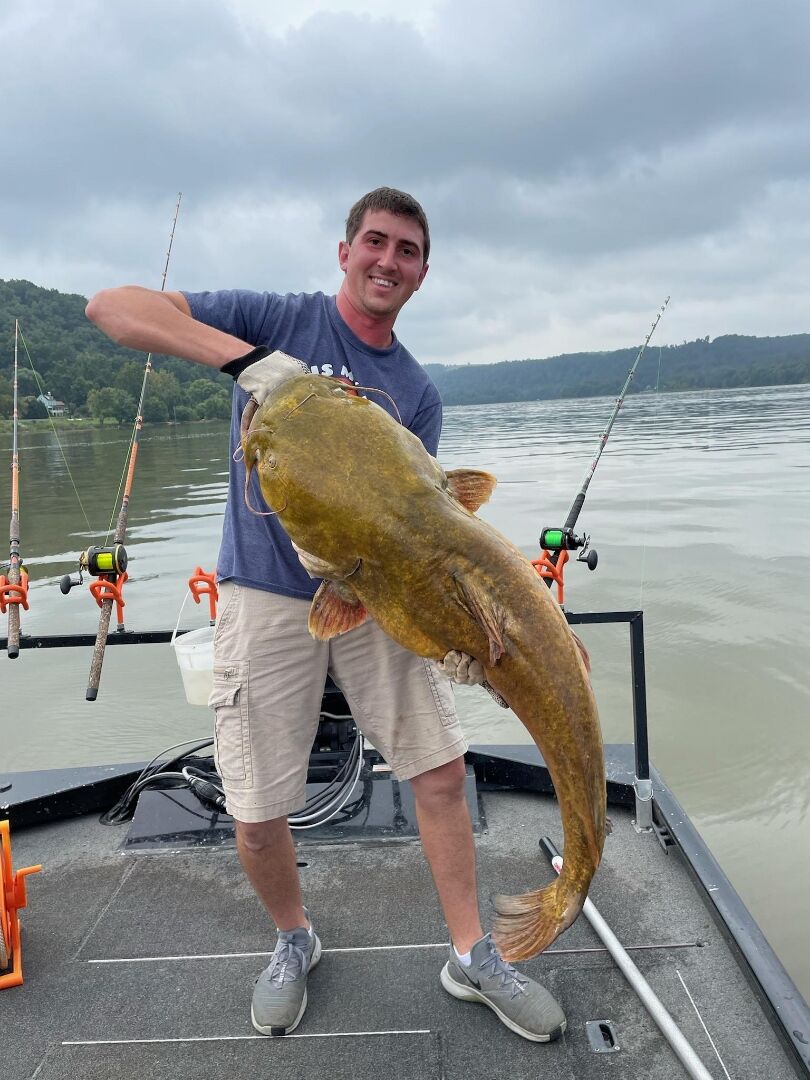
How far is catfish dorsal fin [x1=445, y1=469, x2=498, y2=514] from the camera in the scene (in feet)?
6.39

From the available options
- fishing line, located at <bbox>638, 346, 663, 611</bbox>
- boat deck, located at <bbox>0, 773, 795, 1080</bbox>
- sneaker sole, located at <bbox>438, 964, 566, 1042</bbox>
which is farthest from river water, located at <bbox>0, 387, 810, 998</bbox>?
sneaker sole, located at <bbox>438, 964, 566, 1042</bbox>

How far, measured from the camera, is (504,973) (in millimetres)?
2383

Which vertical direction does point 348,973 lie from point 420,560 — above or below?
below

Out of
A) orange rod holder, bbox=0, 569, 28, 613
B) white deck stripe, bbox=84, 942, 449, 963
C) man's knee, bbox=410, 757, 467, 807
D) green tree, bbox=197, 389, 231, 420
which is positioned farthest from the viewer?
green tree, bbox=197, 389, 231, 420

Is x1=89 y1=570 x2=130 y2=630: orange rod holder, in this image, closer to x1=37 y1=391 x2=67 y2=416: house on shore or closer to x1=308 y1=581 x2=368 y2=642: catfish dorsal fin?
x1=308 y1=581 x2=368 y2=642: catfish dorsal fin

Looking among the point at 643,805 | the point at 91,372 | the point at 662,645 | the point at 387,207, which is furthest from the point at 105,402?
the point at 643,805

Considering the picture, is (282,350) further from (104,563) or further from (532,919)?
(532,919)

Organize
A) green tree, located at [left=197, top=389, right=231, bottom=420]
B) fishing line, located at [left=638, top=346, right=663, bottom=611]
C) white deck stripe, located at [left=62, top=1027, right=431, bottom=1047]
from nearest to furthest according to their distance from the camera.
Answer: white deck stripe, located at [left=62, top=1027, right=431, bottom=1047] → fishing line, located at [left=638, top=346, right=663, bottom=611] → green tree, located at [left=197, top=389, right=231, bottom=420]

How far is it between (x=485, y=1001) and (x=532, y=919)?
22.5 inches

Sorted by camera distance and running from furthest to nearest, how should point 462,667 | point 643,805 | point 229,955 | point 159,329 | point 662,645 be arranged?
point 662,645 → point 643,805 → point 229,955 → point 159,329 → point 462,667

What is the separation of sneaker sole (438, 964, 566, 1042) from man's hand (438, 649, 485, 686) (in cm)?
121

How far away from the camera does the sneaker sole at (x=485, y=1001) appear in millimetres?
2277

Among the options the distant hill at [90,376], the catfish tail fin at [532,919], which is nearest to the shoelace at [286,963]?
the catfish tail fin at [532,919]

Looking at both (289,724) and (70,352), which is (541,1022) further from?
(70,352)
